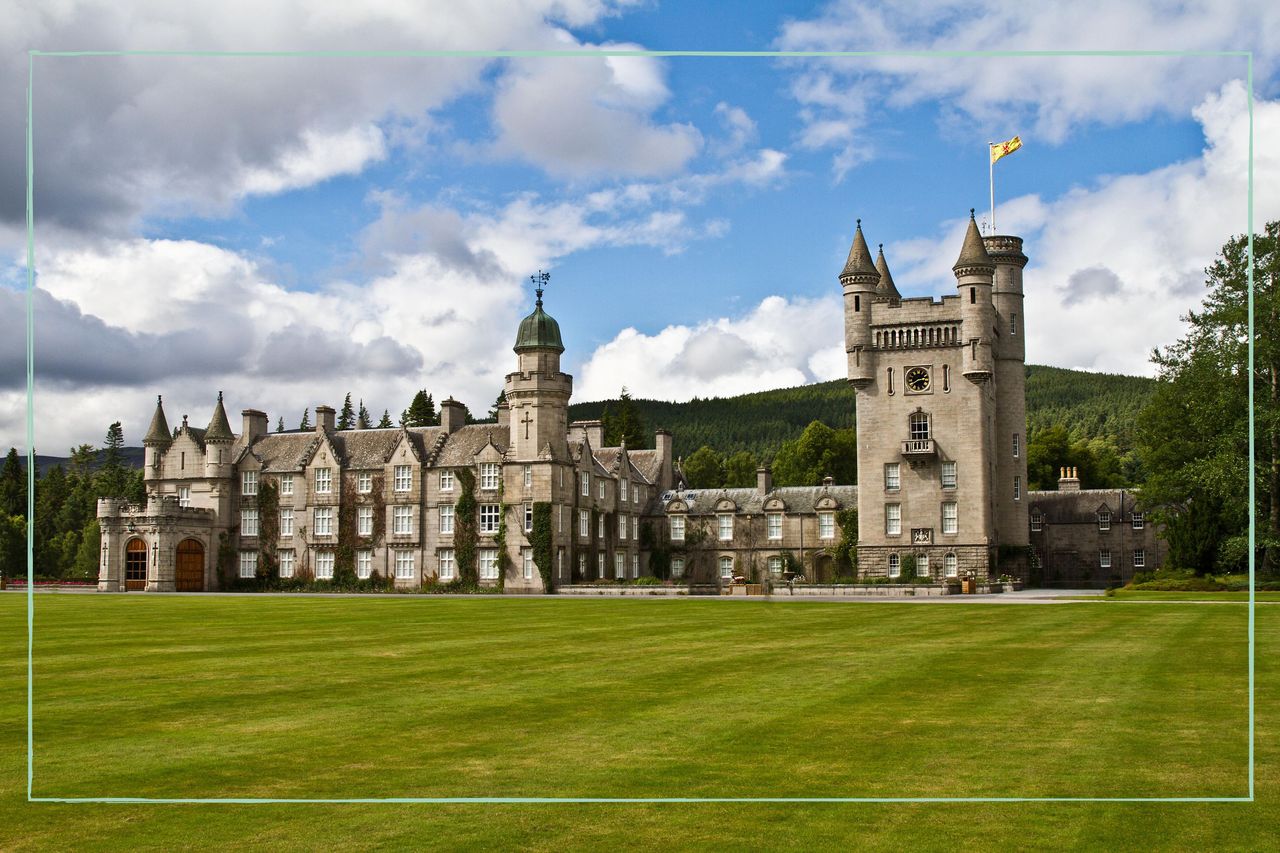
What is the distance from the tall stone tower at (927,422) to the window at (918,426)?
55 millimetres

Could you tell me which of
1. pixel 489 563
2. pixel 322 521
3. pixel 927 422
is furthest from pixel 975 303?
pixel 322 521

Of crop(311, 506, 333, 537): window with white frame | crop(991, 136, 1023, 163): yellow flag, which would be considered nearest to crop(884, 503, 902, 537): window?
crop(311, 506, 333, 537): window with white frame

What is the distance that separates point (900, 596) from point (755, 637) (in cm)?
2876

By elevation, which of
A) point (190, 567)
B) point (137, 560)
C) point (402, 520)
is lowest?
point (190, 567)

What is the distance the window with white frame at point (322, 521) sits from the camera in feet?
226

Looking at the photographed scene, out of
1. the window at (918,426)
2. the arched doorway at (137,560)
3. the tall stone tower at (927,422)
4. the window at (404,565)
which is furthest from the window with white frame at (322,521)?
the window at (918,426)

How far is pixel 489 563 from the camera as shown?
64.7 m

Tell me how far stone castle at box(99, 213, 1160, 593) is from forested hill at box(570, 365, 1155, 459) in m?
3.69

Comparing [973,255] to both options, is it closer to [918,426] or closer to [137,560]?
[918,426]

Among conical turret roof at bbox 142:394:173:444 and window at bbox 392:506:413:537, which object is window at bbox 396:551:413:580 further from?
conical turret roof at bbox 142:394:173:444

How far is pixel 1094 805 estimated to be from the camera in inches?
352

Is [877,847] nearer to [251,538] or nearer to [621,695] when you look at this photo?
[621,695]

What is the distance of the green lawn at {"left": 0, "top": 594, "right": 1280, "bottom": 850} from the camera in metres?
8.41

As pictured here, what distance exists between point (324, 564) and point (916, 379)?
35406 millimetres
